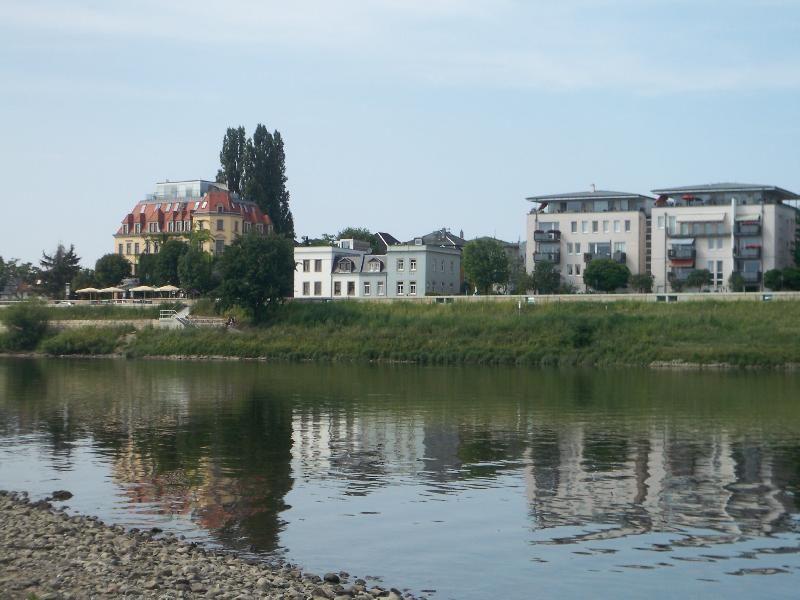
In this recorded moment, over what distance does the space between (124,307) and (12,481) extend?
82.7 metres

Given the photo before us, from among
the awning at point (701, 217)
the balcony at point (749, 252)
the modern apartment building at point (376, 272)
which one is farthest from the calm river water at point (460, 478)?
the modern apartment building at point (376, 272)

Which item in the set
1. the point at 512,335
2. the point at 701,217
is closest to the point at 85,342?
the point at 512,335

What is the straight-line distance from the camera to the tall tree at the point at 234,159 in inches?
5551

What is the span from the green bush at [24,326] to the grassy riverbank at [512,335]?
10900 millimetres

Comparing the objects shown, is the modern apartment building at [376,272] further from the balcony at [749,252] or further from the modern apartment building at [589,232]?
the balcony at [749,252]

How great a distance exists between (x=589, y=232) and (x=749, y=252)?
17.9 m

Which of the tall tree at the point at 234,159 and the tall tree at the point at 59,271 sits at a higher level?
the tall tree at the point at 234,159

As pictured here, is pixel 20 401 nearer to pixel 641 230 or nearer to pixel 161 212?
pixel 641 230

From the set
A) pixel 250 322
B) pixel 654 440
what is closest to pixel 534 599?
pixel 654 440

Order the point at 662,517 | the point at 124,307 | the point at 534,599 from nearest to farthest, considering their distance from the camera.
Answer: the point at 534,599 → the point at 662,517 → the point at 124,307

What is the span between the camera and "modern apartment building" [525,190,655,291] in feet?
392

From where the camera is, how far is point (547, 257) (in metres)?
122

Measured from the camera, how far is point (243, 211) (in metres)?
138

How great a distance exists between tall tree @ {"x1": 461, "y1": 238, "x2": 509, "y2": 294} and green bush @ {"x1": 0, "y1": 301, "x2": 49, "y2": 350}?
4522 centimetres
